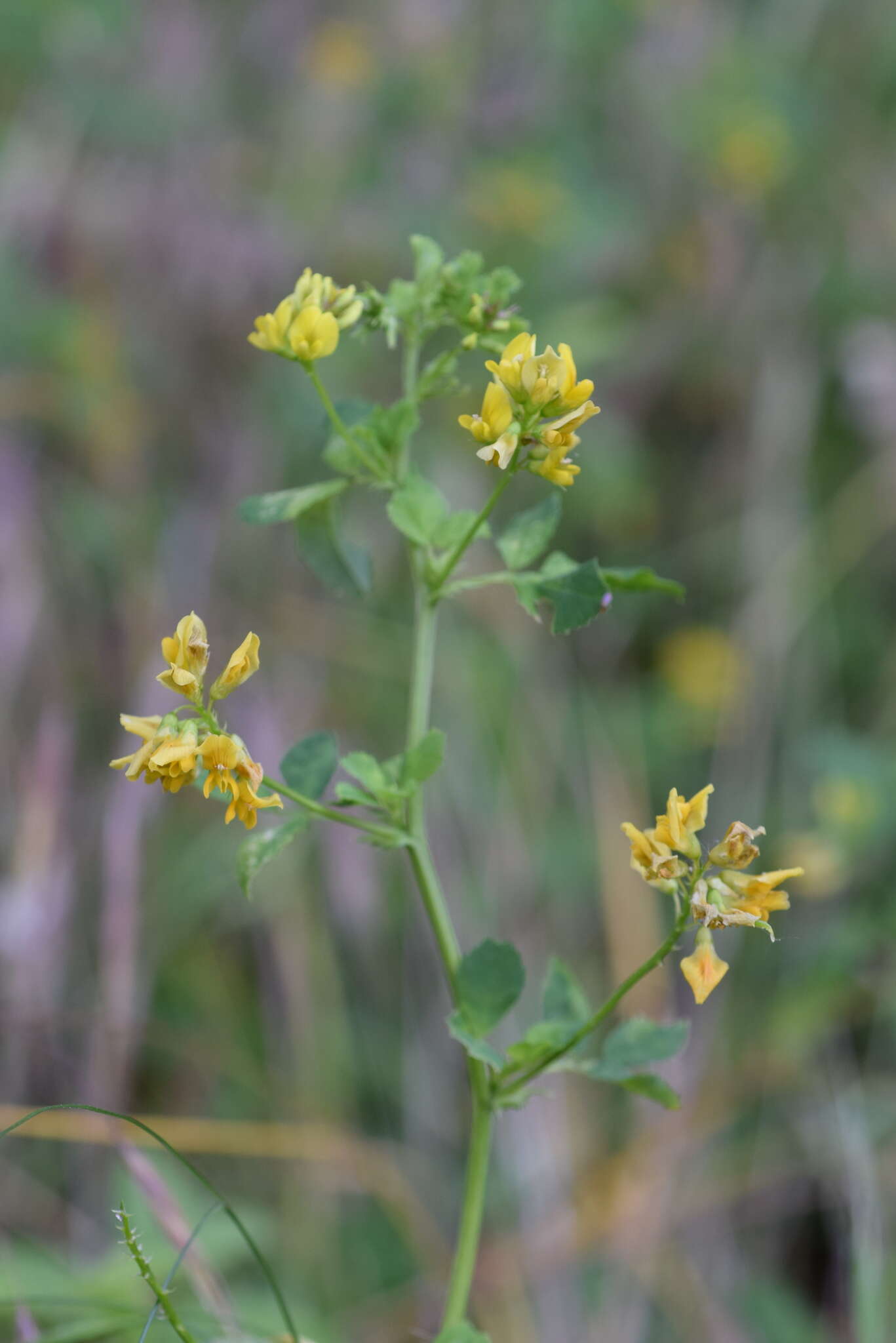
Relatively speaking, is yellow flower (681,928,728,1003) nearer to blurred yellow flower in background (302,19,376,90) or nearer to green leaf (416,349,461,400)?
green leaf (416,349,461,400)

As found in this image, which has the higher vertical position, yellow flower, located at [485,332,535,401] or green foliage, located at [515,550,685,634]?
yellow flower, located at [485,332,535,401]

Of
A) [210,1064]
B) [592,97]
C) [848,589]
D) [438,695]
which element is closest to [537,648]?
[438,695]

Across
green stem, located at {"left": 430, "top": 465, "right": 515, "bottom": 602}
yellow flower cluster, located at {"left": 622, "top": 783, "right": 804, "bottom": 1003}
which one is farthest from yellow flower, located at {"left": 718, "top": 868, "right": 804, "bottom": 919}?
green stem, located at {"left": 430, "top": 465, "right": 515, "bottom": 602}

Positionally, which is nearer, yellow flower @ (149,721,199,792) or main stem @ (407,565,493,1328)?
yellow flower @ (149,721,199,792)

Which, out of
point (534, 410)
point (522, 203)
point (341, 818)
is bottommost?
point (341, 818)

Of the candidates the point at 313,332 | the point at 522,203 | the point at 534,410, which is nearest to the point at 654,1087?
the point at 534,410

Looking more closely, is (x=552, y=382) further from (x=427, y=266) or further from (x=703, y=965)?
(x=703, y=965)

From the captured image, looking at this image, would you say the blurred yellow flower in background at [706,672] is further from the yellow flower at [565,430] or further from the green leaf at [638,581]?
the yellow flower at [565,430]
